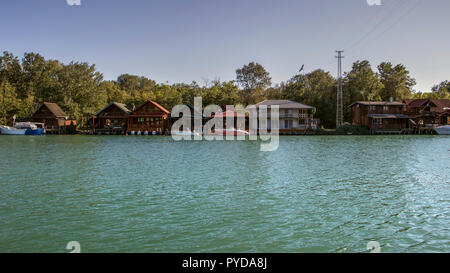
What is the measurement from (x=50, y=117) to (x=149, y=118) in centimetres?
2031

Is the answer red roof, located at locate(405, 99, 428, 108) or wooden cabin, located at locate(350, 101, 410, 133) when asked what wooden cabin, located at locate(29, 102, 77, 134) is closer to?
wooden cabin, located at locate(350, 101, 410, 133)

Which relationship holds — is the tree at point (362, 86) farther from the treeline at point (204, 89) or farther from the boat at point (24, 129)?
the boat at point (24, 129)

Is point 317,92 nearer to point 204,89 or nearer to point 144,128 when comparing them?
point 204,89

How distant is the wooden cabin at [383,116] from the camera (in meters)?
64.0

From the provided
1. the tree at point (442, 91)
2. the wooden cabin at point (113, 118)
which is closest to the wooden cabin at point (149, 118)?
the wooden cabin at point (113, 118)

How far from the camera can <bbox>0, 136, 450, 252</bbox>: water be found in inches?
307

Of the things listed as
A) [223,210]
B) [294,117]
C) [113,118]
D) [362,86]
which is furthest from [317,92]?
[223,210]

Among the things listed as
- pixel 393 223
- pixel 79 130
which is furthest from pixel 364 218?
pixel 79 130

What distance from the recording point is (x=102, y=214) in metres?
9.91

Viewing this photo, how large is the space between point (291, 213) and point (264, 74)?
2852 inches

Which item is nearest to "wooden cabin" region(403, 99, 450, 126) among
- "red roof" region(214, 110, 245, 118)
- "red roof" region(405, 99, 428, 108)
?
"red roof" region(405, 99, 428, 108)

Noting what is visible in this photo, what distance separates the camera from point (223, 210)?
10453 mm

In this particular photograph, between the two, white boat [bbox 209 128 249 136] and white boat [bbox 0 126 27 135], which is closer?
white boat [bbox 209 128 249 136]

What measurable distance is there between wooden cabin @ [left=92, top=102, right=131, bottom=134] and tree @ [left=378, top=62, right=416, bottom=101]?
53492 millimetres
